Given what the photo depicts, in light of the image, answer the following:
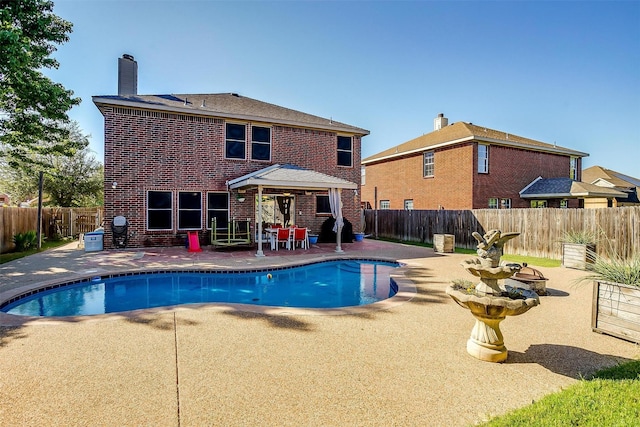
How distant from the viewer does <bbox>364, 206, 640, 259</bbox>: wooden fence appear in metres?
9.88

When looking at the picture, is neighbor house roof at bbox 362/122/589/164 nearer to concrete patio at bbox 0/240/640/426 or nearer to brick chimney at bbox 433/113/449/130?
brick chimney at bbox 433/113/449/130

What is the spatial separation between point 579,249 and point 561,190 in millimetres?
11999

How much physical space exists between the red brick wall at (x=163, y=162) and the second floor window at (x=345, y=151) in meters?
3.05

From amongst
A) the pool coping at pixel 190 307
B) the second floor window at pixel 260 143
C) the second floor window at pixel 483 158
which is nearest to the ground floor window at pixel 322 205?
the second floor window at pixel 260 143

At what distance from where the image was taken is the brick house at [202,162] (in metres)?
12.5

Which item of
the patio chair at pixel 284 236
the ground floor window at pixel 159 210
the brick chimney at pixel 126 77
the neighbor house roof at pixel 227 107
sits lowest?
the patio chair at pixel 284 236

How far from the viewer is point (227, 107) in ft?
47.8

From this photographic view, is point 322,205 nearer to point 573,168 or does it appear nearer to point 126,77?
point 126,77

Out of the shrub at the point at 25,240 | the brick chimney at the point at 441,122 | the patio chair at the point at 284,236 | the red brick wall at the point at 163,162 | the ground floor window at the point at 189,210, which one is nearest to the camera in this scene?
the red brick wall at the point at 163,162

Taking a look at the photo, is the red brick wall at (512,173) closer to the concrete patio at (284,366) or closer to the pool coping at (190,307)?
the pool coping at (190,307)

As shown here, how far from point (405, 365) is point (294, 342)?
142cm

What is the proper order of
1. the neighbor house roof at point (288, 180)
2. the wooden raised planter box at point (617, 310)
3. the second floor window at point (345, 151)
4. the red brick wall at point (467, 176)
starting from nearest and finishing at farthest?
the wooden raised planter box at point (617, 310), the neighbor house roof at point (288, 180), the second floor window at point (345, 151), the red brick wall at point (467, 176)

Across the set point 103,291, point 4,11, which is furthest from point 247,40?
point 103,291

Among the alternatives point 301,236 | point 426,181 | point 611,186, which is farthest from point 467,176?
point 611,186
